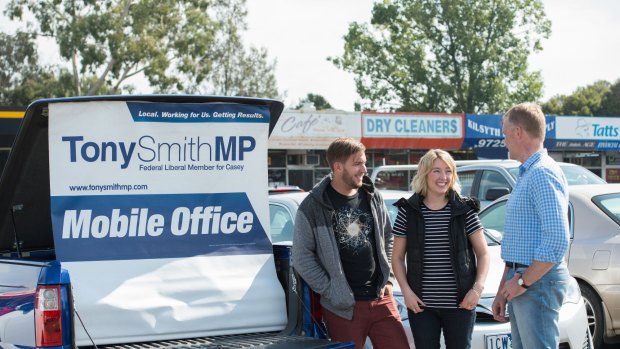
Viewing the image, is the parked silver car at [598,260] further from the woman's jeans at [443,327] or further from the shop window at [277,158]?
the shop window at [277,158]

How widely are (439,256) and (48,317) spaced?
7.17 feet

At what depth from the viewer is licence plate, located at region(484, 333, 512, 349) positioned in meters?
5.34

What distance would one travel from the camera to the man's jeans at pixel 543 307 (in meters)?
4.11

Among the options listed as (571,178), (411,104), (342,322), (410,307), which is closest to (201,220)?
(342,322)

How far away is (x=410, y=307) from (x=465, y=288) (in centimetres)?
33

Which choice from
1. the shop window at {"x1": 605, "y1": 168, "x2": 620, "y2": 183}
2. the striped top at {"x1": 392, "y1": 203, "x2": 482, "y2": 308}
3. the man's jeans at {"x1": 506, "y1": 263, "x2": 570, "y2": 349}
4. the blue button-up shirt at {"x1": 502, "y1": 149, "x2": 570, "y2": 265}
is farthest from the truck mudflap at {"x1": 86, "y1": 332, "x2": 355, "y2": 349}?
the shop window at {"x1": 605, "y1": 168, "x2": 620, "y2": 183}

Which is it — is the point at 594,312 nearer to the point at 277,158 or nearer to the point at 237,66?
the point at 277,158

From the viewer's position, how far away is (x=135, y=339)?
4172 mm

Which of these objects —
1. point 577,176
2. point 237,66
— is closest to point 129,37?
point 237,66

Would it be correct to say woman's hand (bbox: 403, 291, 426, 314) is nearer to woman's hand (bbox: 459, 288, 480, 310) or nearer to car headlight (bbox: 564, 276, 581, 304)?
woman's hand (bbox: 459, 288, 480, 310)

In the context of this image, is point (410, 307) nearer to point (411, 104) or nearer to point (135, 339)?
point (135, 339)

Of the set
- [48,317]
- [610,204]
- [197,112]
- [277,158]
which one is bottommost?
[48,317]

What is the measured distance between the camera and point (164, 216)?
4.36 m

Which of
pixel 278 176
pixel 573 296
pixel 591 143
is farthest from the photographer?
pixel 591 143
